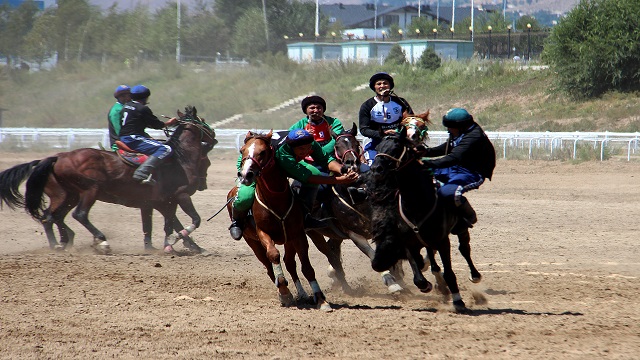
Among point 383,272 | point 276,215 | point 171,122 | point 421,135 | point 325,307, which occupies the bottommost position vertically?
point 325,307

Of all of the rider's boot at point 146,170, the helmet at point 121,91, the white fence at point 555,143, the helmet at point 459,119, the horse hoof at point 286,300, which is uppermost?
the helmet at point 121,91

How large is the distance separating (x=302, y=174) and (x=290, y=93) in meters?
45.8

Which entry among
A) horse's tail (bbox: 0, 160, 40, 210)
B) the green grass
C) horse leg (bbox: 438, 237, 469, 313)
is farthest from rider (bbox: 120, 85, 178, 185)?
the green grass

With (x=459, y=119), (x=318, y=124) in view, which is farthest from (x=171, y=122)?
(x=459, y=119)

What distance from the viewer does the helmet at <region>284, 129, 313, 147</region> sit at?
9031mm

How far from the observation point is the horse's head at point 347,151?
9.36 m

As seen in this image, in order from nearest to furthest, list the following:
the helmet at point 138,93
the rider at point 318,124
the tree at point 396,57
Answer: the rider at point 318,124 < the helmet at point 138,93 < the tree at point 396,57

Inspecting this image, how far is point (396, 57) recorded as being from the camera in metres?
59.3

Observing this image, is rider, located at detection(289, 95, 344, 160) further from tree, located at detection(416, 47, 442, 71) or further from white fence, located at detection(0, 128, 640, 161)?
tree, located at detection(416, 47, 442, 71)

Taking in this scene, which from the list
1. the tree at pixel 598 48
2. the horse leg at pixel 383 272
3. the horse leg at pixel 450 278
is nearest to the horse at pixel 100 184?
the horse leg at pixel 383 272

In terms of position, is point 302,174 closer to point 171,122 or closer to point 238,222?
point 238,222

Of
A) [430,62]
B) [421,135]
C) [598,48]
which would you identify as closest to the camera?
[421,135]

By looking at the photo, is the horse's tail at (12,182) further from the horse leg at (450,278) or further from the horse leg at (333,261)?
the horse leg at (450,278)

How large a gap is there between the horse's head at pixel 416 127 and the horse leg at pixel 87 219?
6.51 meters
